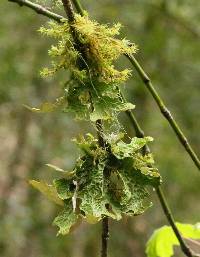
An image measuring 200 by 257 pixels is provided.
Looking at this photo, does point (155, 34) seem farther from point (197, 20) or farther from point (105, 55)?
point (105, 55)

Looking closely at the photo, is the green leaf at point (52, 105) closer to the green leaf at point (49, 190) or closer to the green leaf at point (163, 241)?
the green leaf at point (49, 190)

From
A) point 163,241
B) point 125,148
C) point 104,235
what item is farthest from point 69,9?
point 163,241

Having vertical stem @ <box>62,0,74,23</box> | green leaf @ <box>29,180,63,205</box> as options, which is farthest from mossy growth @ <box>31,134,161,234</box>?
vertical stem @ <box>62,0,74,23</box>

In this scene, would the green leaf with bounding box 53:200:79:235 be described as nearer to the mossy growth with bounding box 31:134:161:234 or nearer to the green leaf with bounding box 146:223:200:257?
the mossy growth with bounding box 31:134:161:234

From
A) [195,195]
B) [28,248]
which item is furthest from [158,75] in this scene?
[28,248]

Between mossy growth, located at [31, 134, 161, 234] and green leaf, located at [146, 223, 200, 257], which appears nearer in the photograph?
mossy growth, located at [31, 134, 161, 234]

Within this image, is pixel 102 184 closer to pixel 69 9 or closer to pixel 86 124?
pixel 69 9
